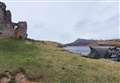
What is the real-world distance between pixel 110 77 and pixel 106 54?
530 cm

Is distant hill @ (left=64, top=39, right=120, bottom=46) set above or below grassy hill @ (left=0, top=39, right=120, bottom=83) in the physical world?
below

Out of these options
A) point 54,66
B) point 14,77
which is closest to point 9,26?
point 54,66

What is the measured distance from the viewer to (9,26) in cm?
1673

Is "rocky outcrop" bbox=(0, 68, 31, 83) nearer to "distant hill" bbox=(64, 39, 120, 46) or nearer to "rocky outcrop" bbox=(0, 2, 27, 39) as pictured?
"rocky outcrop" bbox=(0, 2, 27, 39)

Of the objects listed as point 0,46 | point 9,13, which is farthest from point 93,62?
point 9,13

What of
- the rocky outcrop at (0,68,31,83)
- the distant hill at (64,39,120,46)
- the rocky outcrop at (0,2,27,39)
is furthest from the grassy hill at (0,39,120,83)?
the distant hill at (64,39,120,46)

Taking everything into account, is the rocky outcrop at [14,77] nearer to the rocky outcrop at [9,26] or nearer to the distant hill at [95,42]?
the rocky outcrop at [9,26]

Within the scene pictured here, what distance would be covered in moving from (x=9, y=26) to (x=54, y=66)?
5.03 m

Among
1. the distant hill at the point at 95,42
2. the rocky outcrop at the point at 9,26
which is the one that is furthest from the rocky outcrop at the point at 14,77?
the distant hill at the point at 95,42

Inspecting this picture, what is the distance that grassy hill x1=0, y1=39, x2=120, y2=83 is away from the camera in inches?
469

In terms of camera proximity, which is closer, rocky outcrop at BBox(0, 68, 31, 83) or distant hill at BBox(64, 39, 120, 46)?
rocky outcrop at BBox(0, 68, 31, 83)

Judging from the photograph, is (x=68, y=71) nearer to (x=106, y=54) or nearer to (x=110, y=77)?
(x=110, y=77)

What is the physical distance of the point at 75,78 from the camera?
11.9 metres

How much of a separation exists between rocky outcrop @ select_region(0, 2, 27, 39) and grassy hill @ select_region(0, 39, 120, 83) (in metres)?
1.83
